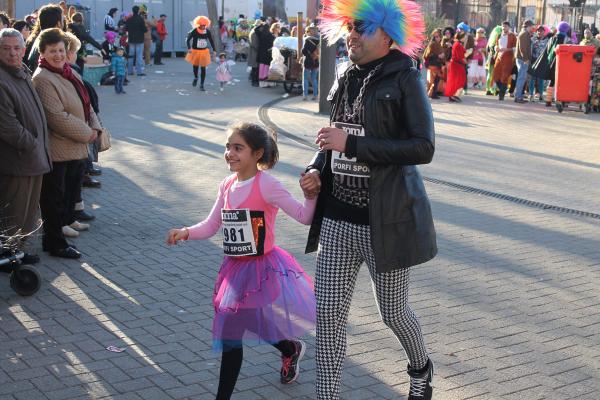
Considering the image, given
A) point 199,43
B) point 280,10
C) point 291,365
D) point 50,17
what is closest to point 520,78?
point 199,43

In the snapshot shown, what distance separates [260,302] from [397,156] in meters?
1.01

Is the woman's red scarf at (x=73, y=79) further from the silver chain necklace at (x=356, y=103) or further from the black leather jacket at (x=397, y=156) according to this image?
the black leather jacket at (x=397, y=156)

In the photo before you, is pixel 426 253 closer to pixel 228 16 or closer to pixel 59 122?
pixel 59 122

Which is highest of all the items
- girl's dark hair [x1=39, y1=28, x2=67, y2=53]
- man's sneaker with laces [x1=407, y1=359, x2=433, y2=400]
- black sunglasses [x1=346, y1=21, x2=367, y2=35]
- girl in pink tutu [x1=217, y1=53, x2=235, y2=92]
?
black sunglasses [x1=346, y1=21, x2=367, y2=35]

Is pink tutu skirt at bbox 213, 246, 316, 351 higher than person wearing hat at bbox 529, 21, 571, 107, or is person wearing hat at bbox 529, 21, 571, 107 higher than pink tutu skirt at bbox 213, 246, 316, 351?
person wearing hat at bbox 529, 21, 571, 107

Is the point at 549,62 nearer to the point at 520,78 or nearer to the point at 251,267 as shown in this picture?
the point at 520,78

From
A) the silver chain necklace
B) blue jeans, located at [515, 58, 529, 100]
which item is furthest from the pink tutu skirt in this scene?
blue jeans, located at [515, 58, 529, 100]

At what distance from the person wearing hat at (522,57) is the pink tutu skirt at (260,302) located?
16.7 meters

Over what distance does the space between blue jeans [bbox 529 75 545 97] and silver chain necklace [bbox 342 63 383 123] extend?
57.5 ft

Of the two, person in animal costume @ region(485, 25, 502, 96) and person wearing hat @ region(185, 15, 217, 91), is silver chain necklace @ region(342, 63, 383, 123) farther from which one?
person in animal costume @ region(485, 25, 502, 96)

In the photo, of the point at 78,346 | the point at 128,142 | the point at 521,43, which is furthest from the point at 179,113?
the point at 78,346

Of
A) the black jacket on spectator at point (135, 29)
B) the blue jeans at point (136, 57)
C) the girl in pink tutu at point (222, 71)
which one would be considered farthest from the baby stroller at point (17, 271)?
the blue jeans at point (136, 57)

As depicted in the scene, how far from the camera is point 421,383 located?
13.5 ft

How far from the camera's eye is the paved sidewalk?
4512 millimetres
